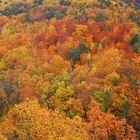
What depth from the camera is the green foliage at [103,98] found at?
237ft

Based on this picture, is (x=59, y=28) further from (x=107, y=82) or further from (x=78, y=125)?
(x=78, y=125)

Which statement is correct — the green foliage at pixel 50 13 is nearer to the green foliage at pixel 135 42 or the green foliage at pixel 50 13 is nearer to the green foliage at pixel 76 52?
the green foliage at pixel 76 52

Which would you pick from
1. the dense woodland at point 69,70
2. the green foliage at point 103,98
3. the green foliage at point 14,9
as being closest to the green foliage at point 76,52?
the dense woodland at point 69,70

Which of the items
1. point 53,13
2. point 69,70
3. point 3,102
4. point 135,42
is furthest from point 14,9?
point 3,102

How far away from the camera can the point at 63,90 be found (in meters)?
75.2

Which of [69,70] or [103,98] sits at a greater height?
[103,98]

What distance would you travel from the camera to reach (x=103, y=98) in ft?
242

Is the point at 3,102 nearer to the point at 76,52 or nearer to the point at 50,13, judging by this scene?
the point at 76,52

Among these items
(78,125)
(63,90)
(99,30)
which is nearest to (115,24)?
(99,30)

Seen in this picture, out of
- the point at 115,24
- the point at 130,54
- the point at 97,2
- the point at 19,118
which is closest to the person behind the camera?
the point at 19,118

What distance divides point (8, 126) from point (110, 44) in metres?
53.5

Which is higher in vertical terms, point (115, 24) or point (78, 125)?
point (78, 125)

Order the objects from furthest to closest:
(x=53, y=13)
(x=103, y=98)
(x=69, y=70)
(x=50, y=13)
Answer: (x=50, y=13), (x=53, y=13), (x=69, y=70), (x=103, y=98)

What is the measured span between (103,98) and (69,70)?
17.1 m
